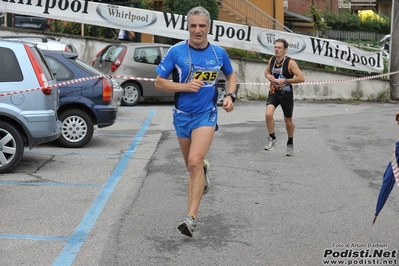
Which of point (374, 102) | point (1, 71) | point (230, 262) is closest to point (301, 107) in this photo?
point (374, 102)

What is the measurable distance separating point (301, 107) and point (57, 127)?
11.4 metres

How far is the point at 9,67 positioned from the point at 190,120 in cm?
390

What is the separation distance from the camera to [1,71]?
1005 centimetres

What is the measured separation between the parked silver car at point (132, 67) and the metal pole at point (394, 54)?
641 cm

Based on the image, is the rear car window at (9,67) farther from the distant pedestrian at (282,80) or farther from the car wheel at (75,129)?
the distant pedestrian at (282,80)

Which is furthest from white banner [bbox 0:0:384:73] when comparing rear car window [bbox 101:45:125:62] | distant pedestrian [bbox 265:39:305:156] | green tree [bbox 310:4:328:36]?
distant pedestrian [bbox 265:39:305:156]

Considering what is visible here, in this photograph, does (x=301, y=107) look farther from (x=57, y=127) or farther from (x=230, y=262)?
(x=230, y=262)

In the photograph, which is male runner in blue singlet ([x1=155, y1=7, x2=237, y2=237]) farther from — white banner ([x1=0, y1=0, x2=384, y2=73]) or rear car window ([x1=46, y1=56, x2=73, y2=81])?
white banner ([x1=0, y1=0, x2=384, y2=73])

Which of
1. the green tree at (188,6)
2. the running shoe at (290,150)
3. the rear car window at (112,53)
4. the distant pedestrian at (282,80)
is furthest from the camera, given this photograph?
the green tree at (188,6)

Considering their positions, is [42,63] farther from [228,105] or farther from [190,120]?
[228,105]

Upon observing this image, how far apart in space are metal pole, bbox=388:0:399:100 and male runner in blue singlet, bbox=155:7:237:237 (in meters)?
16.8

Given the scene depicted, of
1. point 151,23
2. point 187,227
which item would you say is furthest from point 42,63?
point 151,23

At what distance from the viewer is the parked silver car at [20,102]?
392 inches

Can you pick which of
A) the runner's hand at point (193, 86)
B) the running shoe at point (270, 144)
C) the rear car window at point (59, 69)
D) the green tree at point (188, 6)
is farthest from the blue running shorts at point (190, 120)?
the green tree at point (188, 6)
